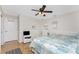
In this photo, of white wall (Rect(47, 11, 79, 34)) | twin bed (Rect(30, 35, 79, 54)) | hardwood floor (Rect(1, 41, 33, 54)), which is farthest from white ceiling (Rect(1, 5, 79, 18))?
hardwood floor (Rect(1, 41, 33, 54))

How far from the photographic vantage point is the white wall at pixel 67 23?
1.49 meters

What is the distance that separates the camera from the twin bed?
1.44m

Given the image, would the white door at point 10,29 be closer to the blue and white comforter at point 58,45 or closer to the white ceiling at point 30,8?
the white ceiling at point 30,8

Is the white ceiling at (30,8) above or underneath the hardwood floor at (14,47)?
above

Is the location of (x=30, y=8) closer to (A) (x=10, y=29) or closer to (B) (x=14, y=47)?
(A) (x=10, y=29)

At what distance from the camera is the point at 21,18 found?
5.46ft

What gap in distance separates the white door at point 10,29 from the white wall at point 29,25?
0.10m

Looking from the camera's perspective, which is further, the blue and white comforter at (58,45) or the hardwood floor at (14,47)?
the hardwood floor at (14,47)

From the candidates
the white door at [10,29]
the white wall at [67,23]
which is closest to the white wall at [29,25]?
the white door at [10,29]

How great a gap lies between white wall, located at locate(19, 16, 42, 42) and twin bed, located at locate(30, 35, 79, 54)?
6.6 inches

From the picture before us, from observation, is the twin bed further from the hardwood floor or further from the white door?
the white door
